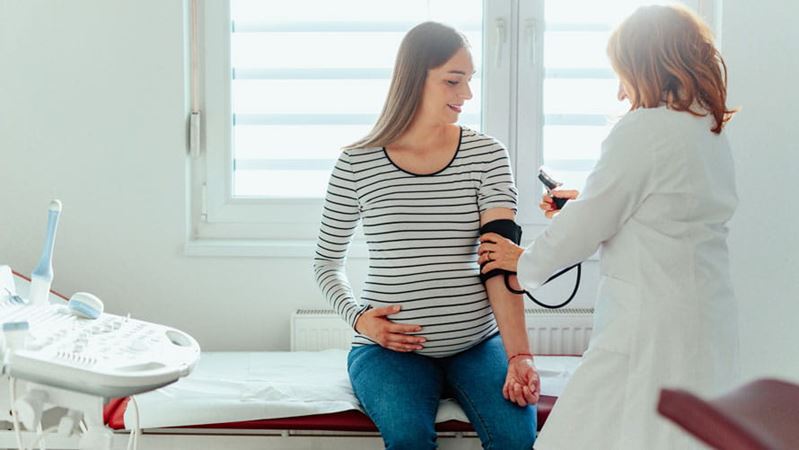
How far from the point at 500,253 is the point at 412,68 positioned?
1.55 feet

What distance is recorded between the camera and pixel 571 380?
1.68 meters

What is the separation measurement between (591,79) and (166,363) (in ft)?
5.12

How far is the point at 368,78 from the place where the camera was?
2.66 metres

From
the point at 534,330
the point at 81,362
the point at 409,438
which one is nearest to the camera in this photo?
the point at 81,362

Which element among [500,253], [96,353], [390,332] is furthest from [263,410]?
[500,253]

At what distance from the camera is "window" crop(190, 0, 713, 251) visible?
2648 millimetres

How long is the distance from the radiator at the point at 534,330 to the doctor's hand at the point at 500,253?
25.7 inches

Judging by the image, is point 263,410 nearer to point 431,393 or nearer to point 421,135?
point 431,393

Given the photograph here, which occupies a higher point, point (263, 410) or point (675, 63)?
point (675, 63)

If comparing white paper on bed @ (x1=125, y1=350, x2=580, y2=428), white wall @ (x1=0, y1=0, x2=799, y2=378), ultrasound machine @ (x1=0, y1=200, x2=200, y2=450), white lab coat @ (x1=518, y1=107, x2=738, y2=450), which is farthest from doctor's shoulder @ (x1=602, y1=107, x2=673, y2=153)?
white wall @ (x1=0, y1=0, x2=799, y2=378)

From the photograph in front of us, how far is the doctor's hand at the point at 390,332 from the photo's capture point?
6.59ft

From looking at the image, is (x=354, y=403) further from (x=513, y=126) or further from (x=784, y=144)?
(x=784, y=144)

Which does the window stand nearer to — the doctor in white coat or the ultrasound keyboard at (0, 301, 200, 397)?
the ultrasound keyboard at (0, 301, 200, 397)

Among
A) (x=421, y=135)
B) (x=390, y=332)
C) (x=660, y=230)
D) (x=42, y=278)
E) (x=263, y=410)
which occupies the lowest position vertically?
(x=263, y=410)
